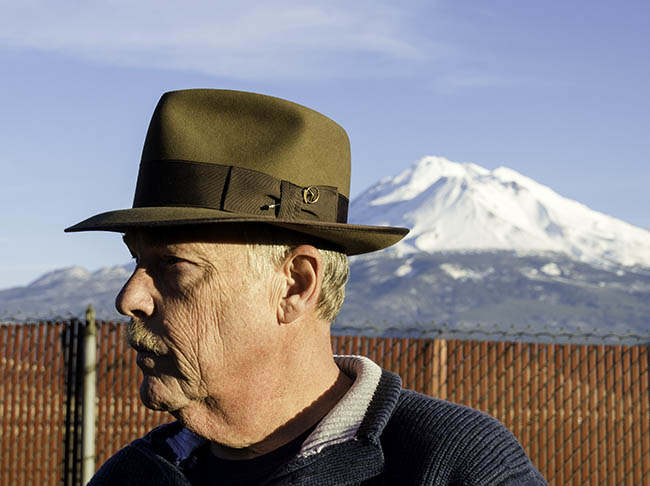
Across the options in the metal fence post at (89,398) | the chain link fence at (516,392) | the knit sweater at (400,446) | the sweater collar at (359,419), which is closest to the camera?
the knit sweater at (400,446)

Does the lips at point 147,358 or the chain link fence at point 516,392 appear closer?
the lips at point 147,358

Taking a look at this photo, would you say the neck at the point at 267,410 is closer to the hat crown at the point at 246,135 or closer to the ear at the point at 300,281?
the ear at the point at 300,281

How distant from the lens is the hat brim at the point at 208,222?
1.71 meters

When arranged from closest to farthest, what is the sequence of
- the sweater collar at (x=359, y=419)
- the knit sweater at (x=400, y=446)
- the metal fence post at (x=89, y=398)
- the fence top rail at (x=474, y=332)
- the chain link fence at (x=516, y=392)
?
the knit sweater at (x=400, y=446) → the sweater collar at (x=359, y=419) → the fence top rail at (x=474, y=332) → the metal fence post at (x=89, y=398) → the chain link fence at (x=516, y=392)

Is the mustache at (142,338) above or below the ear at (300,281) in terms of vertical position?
below

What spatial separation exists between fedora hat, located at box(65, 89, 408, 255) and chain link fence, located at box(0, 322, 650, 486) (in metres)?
5.30

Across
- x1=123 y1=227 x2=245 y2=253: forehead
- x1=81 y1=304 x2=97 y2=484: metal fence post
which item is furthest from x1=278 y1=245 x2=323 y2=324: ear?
x1=81 y1=304 x2=97 y2=484: metal fence post

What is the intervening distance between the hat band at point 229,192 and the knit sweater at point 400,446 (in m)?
0.41

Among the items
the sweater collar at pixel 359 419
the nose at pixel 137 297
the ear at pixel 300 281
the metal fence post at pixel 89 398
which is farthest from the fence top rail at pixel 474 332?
the nose at pixel 137 297

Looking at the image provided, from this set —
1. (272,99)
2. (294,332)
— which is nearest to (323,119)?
(272,99)

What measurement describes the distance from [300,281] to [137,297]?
Answer: 1.12ft

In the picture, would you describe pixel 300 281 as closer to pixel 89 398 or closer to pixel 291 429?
pixel 291 429

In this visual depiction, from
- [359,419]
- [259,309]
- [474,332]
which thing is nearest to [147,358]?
[259,309]

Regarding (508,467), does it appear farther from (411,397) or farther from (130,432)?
(130,432)
